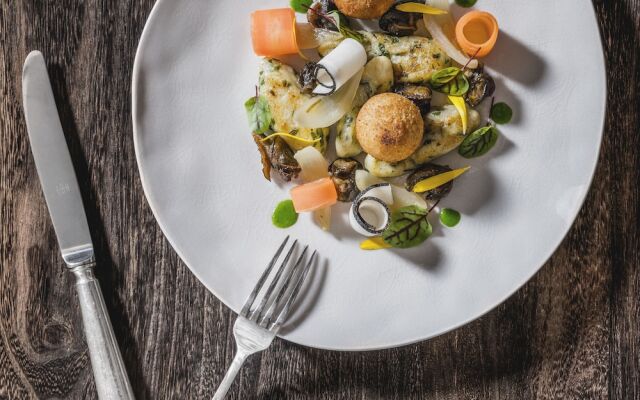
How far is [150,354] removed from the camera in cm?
214

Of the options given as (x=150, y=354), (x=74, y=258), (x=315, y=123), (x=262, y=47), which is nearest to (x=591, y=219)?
(x=315, y=123)

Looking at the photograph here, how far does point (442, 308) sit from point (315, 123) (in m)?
0.80

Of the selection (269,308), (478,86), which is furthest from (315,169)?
(478,86)

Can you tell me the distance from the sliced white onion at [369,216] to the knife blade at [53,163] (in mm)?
1051

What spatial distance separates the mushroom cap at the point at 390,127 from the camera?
5.62 ft

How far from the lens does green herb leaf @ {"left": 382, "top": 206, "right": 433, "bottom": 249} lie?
1.90m

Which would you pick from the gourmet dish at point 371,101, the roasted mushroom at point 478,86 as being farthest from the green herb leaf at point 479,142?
the roasted mushroom at point 478,86

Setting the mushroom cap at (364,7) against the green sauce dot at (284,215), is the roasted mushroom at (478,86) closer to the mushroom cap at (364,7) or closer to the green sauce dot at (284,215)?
the mushroom cap at (364,7)

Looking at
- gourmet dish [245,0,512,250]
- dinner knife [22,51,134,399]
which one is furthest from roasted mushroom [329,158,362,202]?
dinner knife [22,51,134,399]

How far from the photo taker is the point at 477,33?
6.21 ft

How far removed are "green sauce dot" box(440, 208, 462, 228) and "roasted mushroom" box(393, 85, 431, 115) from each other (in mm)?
367

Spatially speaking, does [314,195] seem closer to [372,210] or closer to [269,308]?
[372,210]

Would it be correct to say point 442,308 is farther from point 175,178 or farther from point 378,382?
point 175,178

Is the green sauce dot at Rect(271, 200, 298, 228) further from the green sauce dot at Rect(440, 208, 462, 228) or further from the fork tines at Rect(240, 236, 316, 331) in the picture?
the green sauce dot at Rect(440, 208, 462, 228)
